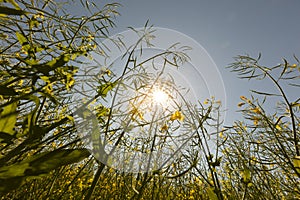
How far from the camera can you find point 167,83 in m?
1.05

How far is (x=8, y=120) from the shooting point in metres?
0.43

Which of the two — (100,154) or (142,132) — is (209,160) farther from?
(142,132)

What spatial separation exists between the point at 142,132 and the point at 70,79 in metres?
0.66

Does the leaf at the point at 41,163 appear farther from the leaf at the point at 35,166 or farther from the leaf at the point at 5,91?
the leaf at the point at 5,91

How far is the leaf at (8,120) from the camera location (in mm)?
426

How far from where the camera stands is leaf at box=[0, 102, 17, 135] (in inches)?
16.8

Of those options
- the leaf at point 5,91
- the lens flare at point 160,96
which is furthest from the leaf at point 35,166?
the lens flare at point 160,96

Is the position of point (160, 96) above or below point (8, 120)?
above

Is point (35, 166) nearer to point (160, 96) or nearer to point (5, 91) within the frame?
point (5, 91)

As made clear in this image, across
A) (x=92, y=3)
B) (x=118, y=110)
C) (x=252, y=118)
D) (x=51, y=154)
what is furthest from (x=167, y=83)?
(x=51, y=154)

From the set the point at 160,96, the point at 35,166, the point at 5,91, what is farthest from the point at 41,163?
the point at 160,96

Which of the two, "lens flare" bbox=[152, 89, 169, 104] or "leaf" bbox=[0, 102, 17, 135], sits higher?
"lens flare" bbox=[152, 89, 169, 104]

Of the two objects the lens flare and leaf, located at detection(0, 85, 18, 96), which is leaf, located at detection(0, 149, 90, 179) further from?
the lens flare

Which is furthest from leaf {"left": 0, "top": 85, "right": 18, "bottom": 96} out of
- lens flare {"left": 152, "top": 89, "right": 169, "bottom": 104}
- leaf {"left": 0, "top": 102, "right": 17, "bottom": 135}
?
lens flare {"left": 152, "top": 89, "right": 169, "bottom": 104}
